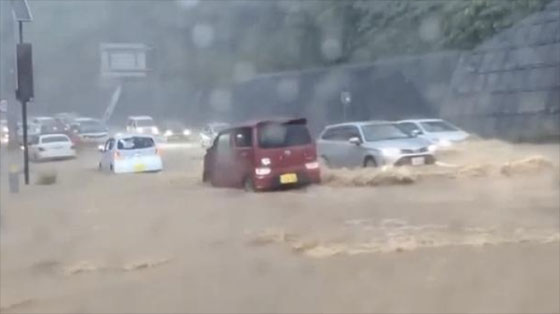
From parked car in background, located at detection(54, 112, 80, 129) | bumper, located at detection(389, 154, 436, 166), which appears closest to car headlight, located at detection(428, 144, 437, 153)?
bumper, located at detection(389, 154, 436, 166)

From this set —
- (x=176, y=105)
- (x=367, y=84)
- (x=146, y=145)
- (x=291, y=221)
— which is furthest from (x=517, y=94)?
(x=291, y=221)

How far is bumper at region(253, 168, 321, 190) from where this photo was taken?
12.3 meters

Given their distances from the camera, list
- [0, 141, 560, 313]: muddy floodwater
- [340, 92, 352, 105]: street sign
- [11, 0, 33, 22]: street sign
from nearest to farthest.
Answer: [0, 141, 560, 313]: muddy floodwater, [11, 0, 33, 22]: street sign, [340, 92, 352, 105]: street sign

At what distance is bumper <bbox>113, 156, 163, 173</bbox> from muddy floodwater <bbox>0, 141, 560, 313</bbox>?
838mm

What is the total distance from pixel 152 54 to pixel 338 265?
17.7ft

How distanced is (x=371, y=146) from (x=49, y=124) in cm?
389

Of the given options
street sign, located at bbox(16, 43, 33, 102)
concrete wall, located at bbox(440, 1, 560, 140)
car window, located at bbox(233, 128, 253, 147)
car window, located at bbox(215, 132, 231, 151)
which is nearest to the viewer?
street sign, located at bbox(16, 43, 33, 102)

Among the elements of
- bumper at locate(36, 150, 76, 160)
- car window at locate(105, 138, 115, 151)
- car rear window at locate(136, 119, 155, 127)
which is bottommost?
bumper at locate(36, 150, 76, 160)

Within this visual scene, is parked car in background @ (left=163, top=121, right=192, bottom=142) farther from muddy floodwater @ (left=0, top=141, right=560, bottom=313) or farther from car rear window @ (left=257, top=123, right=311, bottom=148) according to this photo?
car rear window @ (left=257, top=123, right=311, bottom=148)

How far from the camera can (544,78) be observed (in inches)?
768

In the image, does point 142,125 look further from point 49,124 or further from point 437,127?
point 437,127

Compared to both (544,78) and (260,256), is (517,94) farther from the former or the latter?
(260,256)

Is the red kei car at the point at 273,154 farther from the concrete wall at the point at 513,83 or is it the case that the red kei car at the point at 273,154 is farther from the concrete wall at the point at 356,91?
the concrete wall at the point at 513,83

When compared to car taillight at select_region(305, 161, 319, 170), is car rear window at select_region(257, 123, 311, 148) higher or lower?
higher
